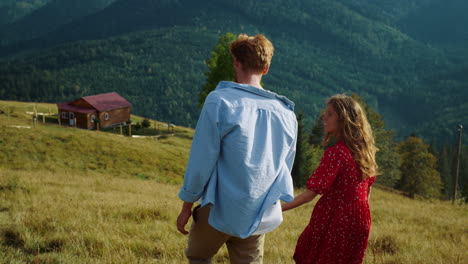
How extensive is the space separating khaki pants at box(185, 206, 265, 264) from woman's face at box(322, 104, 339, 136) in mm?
1306

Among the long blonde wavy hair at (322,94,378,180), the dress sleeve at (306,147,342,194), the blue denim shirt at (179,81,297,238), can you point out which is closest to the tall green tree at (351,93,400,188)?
the long blonde wavy hair at (322,94,378,180)

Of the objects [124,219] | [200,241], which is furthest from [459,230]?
[200,241]

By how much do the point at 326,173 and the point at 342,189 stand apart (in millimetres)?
305

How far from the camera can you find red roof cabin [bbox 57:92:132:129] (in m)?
56.8

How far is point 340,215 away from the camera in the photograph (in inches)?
151

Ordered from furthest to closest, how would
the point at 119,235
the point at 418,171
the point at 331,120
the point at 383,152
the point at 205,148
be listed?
the point at 418,171 < the point at 383,152 < the point at 119,235 < the point at 331,120 < the point at 205,148

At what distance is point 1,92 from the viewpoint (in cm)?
A: 16488

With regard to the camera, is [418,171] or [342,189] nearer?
[342,189]

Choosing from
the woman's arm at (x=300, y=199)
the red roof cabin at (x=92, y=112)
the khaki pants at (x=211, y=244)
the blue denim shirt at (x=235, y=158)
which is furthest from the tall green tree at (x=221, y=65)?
the blue denim shirt at (x=235, y=158)

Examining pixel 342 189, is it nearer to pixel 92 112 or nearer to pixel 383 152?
pixel 383 152

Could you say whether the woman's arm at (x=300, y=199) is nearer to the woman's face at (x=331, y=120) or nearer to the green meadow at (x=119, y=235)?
the woman's face at (x=331, y=120)

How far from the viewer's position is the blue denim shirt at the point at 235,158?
2959 mm

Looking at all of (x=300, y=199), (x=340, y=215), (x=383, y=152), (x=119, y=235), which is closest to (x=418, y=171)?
(x=383, y=152)

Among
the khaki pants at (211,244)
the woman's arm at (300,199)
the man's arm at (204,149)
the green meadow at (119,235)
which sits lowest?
the green meadow at (119,235)
